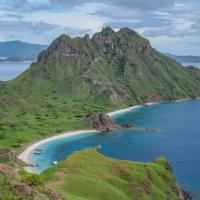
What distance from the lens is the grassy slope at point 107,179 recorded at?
344 feet

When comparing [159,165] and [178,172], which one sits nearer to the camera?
[159,165]

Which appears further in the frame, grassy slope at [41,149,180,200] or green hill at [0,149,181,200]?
grassy slope at [41,149,180,200]

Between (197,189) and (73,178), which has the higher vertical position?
(73,178)

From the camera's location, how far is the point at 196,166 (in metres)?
192

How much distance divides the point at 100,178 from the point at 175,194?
28.0m

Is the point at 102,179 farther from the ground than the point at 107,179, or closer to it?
farther from the ground

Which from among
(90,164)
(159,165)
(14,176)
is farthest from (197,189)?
(14,176)

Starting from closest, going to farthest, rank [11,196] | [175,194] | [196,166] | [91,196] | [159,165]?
1. [11,196]
2. [91,196]
3. [175,194]
4. [159,165]
5. [196,166]

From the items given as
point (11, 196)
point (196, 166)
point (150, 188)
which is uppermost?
point (11, 196)

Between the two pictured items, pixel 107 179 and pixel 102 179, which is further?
Result: pixel 107 179

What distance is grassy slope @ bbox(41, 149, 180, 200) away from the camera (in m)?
105

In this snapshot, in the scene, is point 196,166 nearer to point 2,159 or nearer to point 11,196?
point 2,159

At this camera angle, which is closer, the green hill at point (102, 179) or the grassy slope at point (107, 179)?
the green hill at point (102, 179)

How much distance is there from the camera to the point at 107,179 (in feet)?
383
